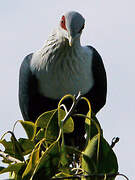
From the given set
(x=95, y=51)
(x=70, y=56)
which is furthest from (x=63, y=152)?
(x=95, y=51)

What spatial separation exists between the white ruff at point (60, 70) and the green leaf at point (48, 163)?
8.06ft

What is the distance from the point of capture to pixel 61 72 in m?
5.32

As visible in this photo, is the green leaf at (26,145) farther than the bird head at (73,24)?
No

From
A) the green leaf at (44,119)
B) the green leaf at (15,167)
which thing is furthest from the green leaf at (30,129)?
the green leaf at (15,167)

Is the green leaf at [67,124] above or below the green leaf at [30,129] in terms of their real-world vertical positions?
above

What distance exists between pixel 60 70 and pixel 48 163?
2.58 m

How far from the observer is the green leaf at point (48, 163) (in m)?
2.74

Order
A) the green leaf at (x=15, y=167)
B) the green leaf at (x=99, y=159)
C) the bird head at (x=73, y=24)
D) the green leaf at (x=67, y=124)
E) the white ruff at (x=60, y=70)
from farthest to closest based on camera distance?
the white ruff at (x=60, y=70)
the bird head at (x=73, y=24)
the green leaf at (x=67, y=124)
the green leaf at (x=15, y=167)
the green leaf at (x=99, y=159)

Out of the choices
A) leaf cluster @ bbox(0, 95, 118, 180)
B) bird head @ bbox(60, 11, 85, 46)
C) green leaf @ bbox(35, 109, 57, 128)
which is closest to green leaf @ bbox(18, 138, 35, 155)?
leaf cluster @ bbox(0, 95, 118, 180)

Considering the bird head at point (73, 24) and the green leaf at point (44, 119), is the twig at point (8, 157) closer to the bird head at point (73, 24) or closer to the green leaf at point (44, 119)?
the green leaf at point (44, 119)

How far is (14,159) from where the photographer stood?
3.06m

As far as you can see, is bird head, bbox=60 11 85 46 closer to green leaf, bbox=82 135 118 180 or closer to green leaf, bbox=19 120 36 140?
green leaf, bbox=19 120 36 140

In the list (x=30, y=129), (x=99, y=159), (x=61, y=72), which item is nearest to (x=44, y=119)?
(x=30, y=129)

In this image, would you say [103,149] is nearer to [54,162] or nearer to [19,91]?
[54,162]
